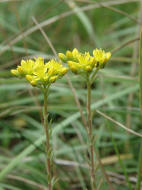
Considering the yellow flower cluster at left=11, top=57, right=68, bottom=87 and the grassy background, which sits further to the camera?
the grassy background

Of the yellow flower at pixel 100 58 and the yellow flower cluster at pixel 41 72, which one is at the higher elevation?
the yellow flower at pixel 100 58

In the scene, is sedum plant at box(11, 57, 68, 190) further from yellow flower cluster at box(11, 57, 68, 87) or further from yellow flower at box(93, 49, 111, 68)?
yellow flower at box(93, 49, 111, 68)

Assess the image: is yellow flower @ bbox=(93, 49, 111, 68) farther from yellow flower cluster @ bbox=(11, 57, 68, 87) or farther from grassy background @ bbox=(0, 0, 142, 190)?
grassy background @ bbox=(0, 0, 142, 190)

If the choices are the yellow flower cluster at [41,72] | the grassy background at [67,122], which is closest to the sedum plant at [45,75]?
the yellow flower cluster at [41,72]

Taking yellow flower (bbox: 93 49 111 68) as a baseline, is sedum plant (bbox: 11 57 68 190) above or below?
below

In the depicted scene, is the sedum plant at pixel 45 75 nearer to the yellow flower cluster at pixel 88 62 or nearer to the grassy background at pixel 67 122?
the yellow flower cluster at pixel 88 62

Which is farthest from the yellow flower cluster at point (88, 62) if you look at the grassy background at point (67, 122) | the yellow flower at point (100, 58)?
the grassy background at point (67, 122)

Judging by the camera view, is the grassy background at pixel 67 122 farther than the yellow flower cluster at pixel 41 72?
Yes

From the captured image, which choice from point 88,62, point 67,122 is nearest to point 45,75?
point 88,62

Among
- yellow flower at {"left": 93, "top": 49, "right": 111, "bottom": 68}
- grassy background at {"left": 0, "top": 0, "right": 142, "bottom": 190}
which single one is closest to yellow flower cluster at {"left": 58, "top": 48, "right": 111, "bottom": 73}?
yellow flower at {"left": 93, "top": 49, "right": 111, "bottom": 68}
